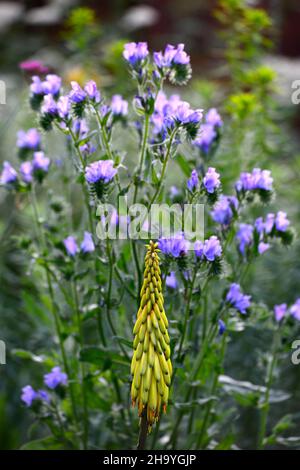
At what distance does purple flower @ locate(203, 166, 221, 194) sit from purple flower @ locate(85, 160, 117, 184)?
144 millimetres

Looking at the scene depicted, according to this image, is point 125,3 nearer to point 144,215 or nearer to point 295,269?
point 295,269

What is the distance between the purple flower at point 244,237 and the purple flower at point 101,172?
1.06 feet

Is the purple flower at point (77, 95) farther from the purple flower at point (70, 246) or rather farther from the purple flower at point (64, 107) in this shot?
the purple flower at point (70, 246)

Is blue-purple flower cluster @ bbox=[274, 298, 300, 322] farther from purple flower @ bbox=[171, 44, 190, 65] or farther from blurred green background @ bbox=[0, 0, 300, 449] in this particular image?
purple flower @ bbox=[171, 44, 190, 65]

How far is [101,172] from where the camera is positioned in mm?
1106

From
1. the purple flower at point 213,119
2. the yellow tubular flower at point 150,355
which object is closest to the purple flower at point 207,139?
the purple flower at point 213,119

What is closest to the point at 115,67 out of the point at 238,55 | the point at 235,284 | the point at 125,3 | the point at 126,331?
the point at 238,55

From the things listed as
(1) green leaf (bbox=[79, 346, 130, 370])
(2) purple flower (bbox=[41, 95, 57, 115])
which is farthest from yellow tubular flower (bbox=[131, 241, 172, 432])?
(2) purple flower (bbox=[41, 95, 57, 115])

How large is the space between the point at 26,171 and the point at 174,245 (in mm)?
398

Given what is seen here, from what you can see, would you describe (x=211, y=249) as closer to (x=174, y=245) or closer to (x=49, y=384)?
(x=174, y=245)

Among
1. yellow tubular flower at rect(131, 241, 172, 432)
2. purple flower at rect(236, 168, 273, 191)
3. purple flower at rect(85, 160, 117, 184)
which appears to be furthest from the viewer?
purple flower at rect(236, 168, 273, 191)

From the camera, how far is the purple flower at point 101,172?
1.10m

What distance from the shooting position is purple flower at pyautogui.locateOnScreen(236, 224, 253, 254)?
4.30ft

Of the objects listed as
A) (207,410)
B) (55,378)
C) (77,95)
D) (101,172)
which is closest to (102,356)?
(55,378)
